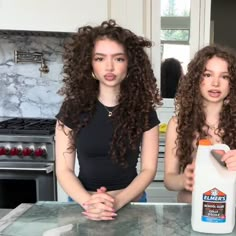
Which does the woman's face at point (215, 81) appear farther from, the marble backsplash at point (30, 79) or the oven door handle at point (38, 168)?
the marble backsplash at point (30, 79)

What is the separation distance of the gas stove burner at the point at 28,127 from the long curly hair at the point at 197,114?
89 cm

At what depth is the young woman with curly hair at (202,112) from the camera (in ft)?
3.17

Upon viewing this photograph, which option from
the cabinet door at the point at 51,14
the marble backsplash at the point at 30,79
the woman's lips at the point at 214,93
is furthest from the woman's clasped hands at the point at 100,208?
the marble backsplash at the point at 30,79

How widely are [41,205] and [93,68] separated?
42 cm

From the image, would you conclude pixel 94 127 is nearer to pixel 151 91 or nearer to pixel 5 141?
pixel 151 91

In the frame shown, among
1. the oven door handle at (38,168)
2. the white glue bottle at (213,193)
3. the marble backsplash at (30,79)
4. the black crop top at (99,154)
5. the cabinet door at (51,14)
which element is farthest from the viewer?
the marble backsplash at (30,79)

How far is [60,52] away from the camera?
7.06 feet

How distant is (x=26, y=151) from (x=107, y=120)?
81cm

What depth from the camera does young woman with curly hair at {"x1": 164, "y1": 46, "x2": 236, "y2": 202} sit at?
0.97 meters

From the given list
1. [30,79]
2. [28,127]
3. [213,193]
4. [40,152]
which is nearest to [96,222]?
[213,193]

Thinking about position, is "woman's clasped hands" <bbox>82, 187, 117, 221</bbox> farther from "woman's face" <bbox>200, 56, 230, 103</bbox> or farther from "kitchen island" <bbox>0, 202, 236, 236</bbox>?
"woman's face" <bbox>200, 56, 230, 103</bbox>

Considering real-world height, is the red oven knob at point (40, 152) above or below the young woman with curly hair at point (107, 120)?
below

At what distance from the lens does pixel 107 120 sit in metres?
1.06

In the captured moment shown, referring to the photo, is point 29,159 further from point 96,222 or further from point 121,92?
point 96,222
